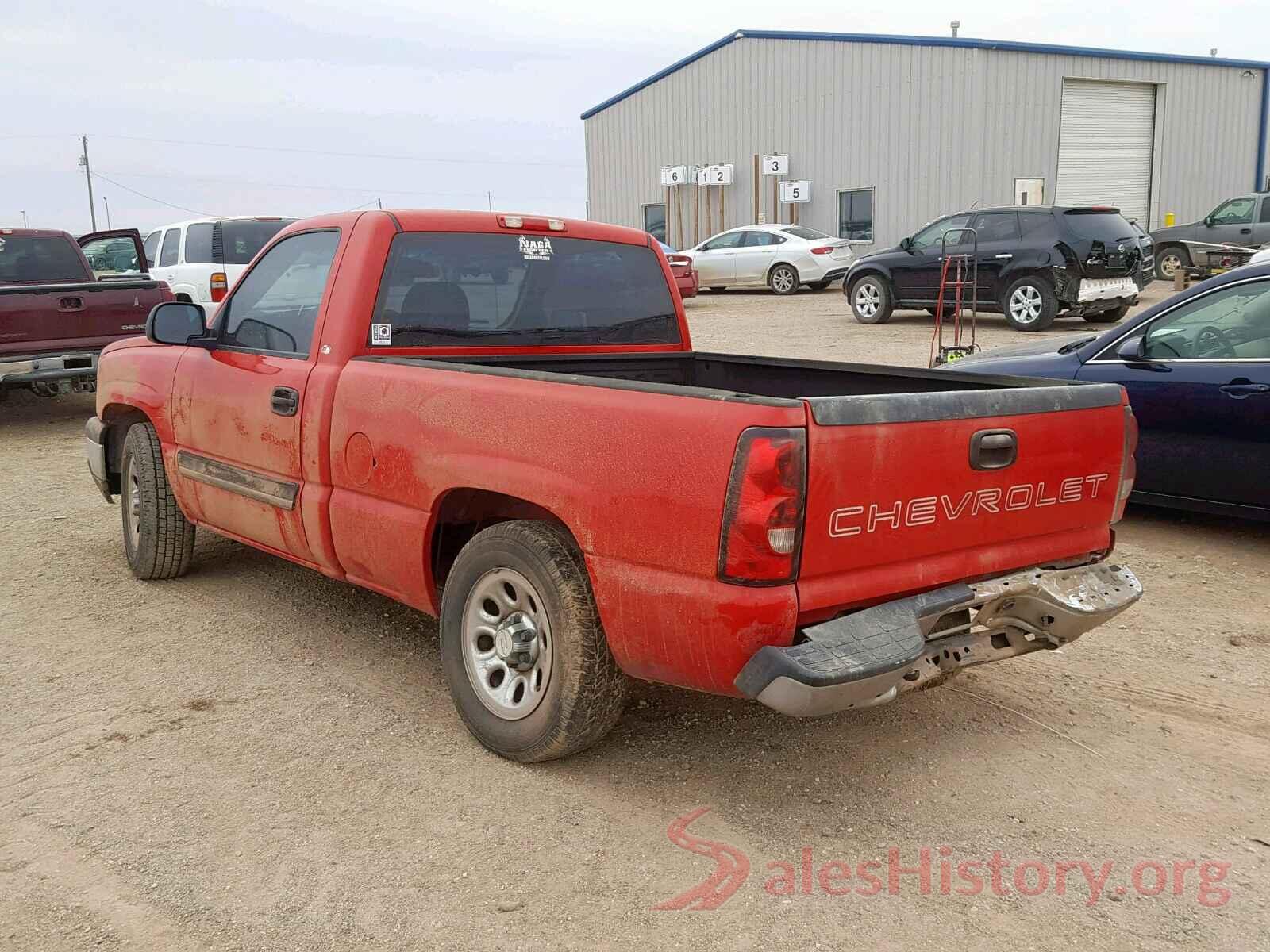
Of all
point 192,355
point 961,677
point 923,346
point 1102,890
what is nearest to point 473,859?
point 1102,890

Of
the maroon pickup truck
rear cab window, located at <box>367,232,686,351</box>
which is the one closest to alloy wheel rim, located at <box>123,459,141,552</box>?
rear cab window, located at <box>367,232,686,351</box>

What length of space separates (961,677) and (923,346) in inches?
438

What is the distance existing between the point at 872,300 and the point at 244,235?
30.7 feet

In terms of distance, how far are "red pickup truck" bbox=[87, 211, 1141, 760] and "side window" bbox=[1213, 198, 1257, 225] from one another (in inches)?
793

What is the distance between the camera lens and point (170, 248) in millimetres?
15664

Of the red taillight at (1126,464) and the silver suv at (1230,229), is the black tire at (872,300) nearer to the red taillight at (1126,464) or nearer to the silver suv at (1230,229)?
the silver suv at (1230,229)

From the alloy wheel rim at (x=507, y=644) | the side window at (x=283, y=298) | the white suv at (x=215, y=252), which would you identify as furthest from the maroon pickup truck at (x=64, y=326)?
the alloy wheel rim at (x=507, y=644)

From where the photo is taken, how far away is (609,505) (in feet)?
10.6

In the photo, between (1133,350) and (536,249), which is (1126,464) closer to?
(536,249)

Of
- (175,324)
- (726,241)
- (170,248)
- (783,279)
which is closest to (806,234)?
(783,279)

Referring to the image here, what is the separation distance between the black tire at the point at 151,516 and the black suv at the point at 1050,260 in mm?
11371

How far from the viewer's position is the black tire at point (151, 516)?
5527 millimetres

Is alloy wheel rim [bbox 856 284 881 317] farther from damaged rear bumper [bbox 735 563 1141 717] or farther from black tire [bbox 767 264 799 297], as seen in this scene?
damaged rear bumper [bbox 735 563 1141 717]

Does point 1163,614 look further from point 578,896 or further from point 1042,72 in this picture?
point 1042,72
